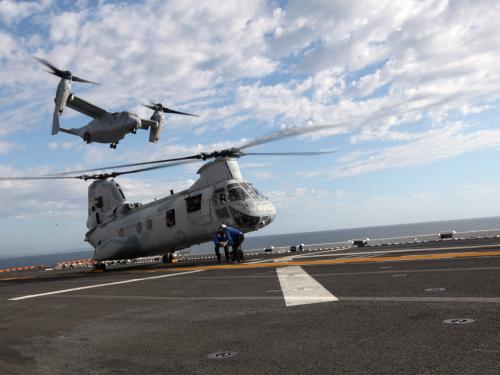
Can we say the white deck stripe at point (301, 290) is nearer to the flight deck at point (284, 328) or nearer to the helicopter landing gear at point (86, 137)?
the flight deck at point (284, 328)

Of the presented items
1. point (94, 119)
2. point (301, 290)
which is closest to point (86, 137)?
point (94, 119)

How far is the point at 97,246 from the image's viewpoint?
97.7 feet

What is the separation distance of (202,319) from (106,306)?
12.7ft

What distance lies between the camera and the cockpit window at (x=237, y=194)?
22250 millimetres

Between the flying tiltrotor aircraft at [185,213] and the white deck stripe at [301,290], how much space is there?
893cm

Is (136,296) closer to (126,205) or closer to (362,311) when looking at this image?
(362,311)

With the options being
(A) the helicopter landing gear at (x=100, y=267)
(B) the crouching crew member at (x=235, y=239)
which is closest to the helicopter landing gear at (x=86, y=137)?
(A) the helicopter landing gear at (x=100, y=267)

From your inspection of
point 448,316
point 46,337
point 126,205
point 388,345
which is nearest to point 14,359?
point 46,337

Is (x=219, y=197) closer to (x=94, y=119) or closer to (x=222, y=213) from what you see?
(x=222, y=213)

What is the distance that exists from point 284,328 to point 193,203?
58.4 feet

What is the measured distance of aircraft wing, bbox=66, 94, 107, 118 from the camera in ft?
72.9

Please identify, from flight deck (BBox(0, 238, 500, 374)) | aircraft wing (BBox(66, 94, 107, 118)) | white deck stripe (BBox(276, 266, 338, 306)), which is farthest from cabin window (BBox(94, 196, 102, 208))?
white deck stripe (BBox(276, 266, 338, 306))

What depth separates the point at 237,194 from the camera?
73.3 ft

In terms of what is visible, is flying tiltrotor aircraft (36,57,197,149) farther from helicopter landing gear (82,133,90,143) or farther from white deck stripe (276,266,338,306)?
white deck stripe (276,266,338,306)
